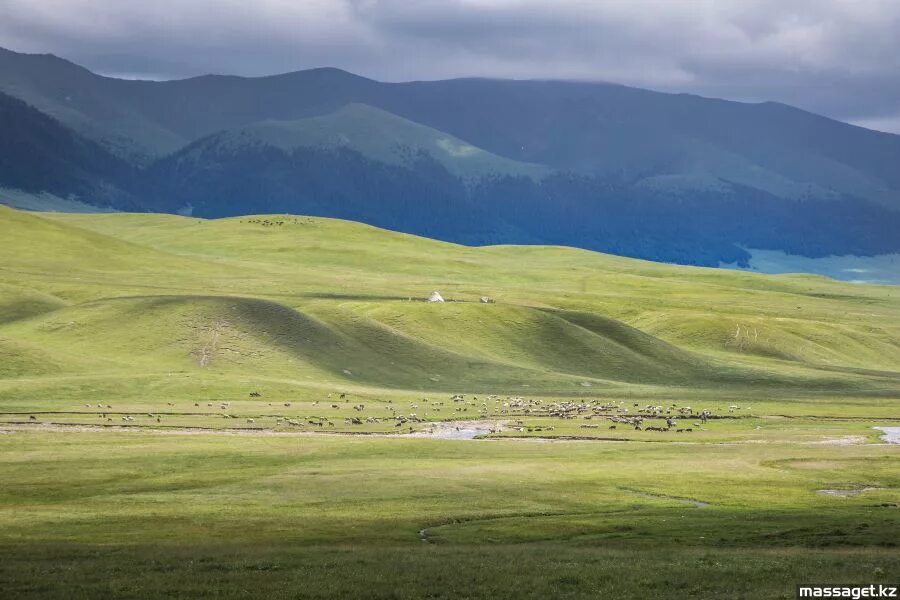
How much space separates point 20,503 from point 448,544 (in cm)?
2699

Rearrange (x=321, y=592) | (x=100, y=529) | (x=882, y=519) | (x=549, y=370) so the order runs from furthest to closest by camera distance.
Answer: (x=549, y=370)
(x=882, y=519)
(x=100, y=529)
(x=321, y=592)

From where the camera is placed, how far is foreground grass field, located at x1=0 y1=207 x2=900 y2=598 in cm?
4344

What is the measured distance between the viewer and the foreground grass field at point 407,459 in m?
43.4

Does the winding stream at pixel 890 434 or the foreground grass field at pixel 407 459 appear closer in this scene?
the foreground grass field at pixel 407 459

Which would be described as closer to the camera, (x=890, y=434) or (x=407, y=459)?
(x=407, y=459)

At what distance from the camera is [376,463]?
3469 inches

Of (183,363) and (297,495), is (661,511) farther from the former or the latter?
(183,363)

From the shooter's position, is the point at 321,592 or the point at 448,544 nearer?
the point at 321,592

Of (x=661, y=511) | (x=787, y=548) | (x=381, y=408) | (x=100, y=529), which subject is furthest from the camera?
(x=381, y=408)

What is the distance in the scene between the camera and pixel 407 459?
91.9m

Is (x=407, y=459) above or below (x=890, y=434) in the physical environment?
below

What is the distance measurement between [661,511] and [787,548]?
1513 cm

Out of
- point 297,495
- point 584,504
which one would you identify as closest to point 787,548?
point 584,504

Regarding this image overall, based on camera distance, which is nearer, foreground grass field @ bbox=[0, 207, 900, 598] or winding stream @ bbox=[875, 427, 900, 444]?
foreground grass field @ bbox=[0, 207, 900, 598]
